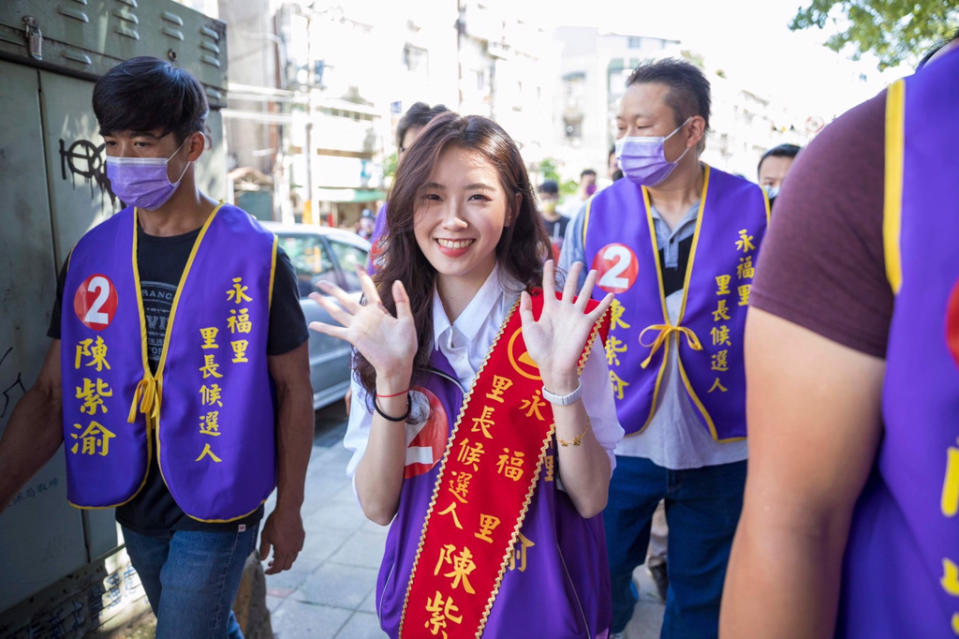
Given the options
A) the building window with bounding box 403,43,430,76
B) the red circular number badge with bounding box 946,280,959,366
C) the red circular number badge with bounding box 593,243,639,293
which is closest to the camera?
the red circular number badge with bounding box 946,280,959,366

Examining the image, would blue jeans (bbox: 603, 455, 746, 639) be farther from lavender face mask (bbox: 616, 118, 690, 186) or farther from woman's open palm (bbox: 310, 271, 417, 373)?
woman's open palm (bbox: 310, 271, 417, 373)

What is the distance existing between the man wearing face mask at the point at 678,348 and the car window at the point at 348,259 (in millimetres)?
3809

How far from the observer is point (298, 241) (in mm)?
5617

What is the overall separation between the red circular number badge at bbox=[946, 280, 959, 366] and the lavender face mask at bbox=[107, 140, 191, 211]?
1.91 metres

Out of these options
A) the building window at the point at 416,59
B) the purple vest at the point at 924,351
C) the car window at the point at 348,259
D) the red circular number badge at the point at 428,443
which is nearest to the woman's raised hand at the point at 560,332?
the red circular number badge at the point at 428,443

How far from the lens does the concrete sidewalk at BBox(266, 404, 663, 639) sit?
304 centimetres

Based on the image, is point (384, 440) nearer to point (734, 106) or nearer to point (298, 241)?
point (298, 241)

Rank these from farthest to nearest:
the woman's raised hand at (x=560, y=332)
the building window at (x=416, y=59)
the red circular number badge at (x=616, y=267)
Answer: the building window at (x=416, y=59), the red circular number badge at (x=616, y=267), the woman's raised hand at (x=560, y=332)

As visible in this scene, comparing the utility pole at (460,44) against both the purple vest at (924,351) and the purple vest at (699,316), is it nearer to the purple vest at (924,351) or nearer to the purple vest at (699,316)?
the purple vest at (699,316)

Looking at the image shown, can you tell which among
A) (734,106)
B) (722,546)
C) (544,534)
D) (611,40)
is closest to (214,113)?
(544,534)

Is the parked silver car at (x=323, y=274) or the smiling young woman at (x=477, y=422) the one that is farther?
the parked silver car at (x=323, y=274)

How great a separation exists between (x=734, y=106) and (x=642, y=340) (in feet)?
131

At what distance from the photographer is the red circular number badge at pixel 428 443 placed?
4.99 feet

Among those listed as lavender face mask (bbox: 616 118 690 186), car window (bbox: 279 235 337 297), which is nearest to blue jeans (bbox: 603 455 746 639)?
lavender face mask (bbox: 616 118 690 186)
